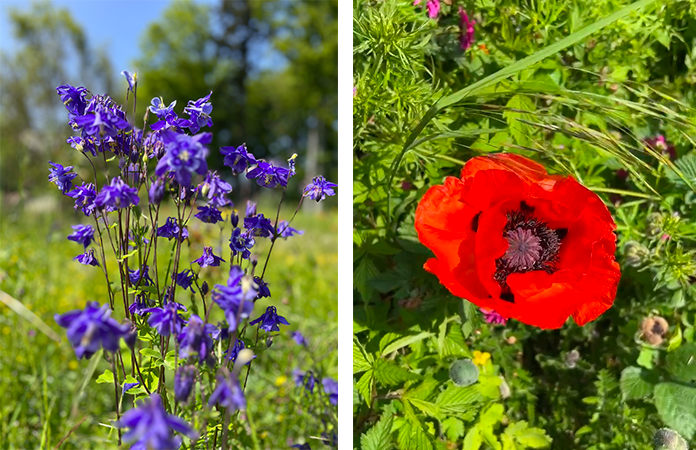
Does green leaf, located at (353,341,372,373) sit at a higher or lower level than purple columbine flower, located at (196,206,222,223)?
lower

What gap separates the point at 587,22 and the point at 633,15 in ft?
0.35

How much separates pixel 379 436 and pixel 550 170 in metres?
0.54

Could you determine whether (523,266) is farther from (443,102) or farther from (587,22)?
(587,22)

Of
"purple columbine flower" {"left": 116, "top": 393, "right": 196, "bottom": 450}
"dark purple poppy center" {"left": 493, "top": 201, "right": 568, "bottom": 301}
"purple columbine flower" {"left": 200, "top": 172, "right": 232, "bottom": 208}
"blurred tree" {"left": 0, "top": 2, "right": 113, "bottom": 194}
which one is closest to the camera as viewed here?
"purple columbine flower" {"left": 116, "top": 393, "right": 196, "bottom": 450}

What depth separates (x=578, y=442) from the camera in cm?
118

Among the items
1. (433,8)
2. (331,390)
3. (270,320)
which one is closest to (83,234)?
(270,320)

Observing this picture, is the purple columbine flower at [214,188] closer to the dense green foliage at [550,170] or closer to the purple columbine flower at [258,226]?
the purple columbine flower at [258,226]

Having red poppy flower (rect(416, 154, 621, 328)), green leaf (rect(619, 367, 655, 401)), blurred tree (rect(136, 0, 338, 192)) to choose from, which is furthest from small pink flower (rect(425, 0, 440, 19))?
blurred tree (rect(136, 0, 338, 192))

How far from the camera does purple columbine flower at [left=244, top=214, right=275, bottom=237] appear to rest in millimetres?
776

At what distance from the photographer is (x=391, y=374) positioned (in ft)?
3.32

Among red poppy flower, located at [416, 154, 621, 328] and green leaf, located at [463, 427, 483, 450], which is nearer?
red poppy flower, located at [416, 154, 621, 328]

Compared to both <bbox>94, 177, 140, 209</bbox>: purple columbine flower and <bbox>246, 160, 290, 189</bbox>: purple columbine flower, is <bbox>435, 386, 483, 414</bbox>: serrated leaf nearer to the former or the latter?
<bbox>246, 160, 290, 189</bbox>: purple columbine flower

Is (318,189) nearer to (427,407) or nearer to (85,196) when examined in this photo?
(85,196)

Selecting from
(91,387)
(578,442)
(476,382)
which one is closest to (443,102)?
(476,382)
